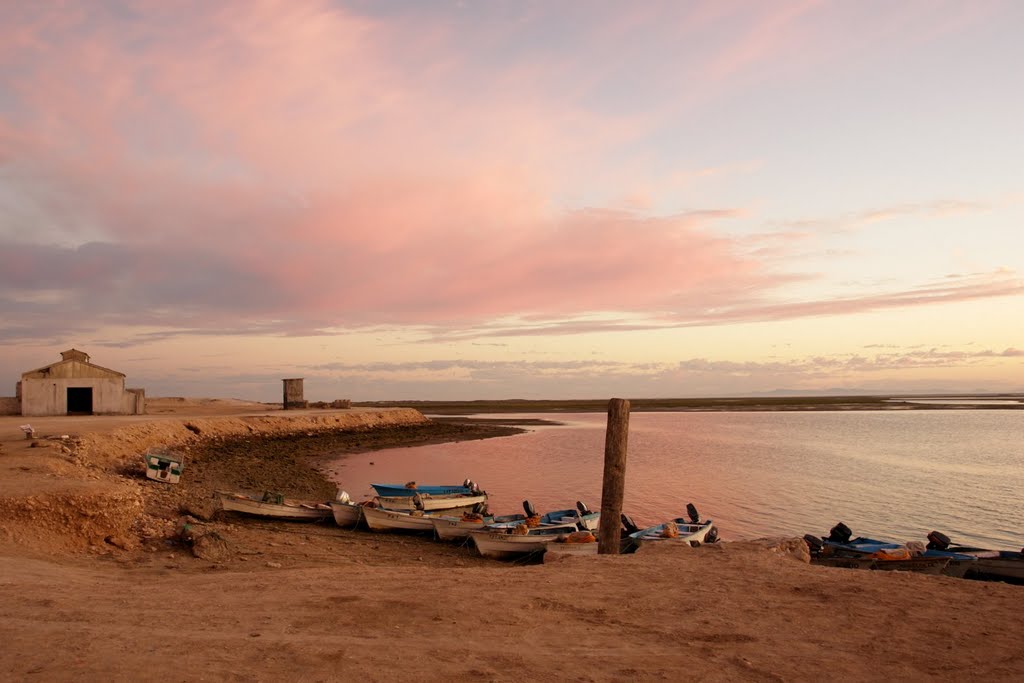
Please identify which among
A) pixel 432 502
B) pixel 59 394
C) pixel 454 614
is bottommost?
pixel 432 502

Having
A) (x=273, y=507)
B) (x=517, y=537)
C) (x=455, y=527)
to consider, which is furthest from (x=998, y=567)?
(x=273, y=507)

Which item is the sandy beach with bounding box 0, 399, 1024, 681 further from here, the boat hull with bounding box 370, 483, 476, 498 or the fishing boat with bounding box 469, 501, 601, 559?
the boat hull with bounding box 370, 483, 476, 498

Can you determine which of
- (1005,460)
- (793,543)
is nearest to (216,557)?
(793,543)

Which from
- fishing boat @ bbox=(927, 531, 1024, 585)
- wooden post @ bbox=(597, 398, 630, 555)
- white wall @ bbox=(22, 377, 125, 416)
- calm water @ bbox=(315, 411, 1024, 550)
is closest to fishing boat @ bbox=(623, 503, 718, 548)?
wooden post @ bbox=(597, 398, 630, 555)

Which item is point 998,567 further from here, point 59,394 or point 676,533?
point 59,394

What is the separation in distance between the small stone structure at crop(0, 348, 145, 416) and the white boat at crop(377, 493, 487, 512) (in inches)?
1328

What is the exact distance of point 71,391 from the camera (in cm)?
5006

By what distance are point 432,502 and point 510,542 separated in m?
8.07

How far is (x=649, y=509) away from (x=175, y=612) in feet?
69.7

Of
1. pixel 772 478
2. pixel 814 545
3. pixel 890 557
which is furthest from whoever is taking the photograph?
pixel 772 478

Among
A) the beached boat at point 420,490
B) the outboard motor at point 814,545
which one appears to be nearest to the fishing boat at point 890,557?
the outboard motor at point 814,545

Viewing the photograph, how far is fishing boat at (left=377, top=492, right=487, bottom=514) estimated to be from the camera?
2561 cm

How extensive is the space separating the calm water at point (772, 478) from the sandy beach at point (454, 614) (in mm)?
12348

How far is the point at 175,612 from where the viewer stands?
31.3 feet
